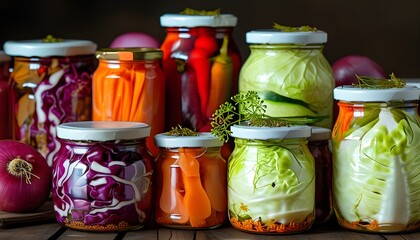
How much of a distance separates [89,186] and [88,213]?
39 millimetres

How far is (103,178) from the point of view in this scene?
4.08 feet

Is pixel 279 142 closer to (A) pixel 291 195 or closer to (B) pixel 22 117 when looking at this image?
(A) pixel 291 195

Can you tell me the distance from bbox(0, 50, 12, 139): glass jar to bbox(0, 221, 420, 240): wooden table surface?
0.31 metres

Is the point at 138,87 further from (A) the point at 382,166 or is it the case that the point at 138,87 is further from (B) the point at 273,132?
(A) the point at 382,166

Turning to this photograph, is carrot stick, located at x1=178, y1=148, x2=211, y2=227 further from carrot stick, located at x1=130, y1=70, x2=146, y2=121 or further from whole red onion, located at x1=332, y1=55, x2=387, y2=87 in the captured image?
whole red onion, located at x1=332, y1=55, x2=387, y2=87

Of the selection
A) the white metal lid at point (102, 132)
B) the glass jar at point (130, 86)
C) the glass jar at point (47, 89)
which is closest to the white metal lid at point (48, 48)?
the glass jar at point (47, 89)

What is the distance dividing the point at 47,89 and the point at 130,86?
0.17m

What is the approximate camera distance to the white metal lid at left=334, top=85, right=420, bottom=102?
1.23 m

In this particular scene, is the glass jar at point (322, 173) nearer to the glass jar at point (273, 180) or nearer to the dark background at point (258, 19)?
the glass jar at point (273, 180)

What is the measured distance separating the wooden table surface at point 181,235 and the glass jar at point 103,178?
0.05ft

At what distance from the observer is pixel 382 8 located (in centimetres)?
197

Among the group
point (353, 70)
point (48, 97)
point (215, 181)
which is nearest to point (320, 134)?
point (215, 181)

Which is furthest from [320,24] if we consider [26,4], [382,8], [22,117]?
[22,117]

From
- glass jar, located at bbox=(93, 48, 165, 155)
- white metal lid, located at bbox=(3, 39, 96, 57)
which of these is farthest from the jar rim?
white metal lid, located at bbox=(3, 39, 96, 57)
